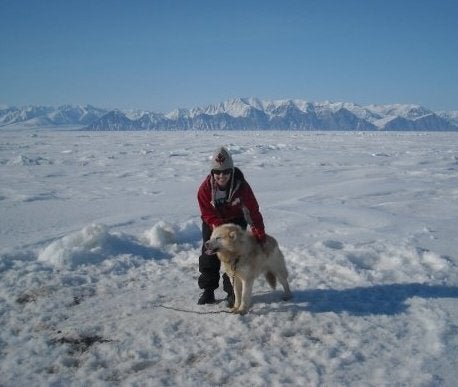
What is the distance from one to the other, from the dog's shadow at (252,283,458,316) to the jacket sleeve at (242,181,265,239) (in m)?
0.85

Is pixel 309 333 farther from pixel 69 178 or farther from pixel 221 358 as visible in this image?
pixel 69 178

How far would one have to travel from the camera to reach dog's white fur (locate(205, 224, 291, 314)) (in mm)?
4117

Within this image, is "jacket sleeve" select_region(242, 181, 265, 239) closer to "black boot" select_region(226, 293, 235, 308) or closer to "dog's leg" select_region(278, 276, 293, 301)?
"dog's leg" select_region(278, 276, 293, 301)

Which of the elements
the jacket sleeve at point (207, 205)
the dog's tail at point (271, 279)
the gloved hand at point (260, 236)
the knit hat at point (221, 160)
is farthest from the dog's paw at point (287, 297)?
the knit hat at point (221, 160)

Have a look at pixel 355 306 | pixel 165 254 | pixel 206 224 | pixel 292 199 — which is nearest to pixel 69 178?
pixel 292 199

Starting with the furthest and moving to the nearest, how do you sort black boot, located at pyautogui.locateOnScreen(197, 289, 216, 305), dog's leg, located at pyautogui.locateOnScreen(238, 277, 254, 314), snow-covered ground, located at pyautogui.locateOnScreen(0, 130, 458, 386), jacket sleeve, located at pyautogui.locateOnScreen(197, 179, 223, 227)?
black boot, located at pyautogui.locateOnScreen(197, 289, 216, 305) → jacket sleeve, located at pyautogui.locateOnScreen(197, 179, 223, 227) → dog's leg, located at pyautogui.locateOnScreen(238, 277, 254, 314) → snow-covered ground, located at pyautogui.locateOnScreen(0, 130, 458, 386)

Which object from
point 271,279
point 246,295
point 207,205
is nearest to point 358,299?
point 271,279

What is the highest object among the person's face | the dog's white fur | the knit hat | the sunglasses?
the knit hat

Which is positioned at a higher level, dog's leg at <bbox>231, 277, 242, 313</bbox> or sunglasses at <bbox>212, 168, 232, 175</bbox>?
sunglasses at <bbox>212, 168, 232, 175</bbox>

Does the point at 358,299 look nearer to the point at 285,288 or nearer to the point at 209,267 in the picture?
the point at 285,288

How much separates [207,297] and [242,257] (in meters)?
0.80

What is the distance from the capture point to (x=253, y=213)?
14.6 ft

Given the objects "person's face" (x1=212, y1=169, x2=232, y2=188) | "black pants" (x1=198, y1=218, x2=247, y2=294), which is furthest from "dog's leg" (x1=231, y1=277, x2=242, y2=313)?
"person's face" (x1=212, y1=169, x2=232, y2=188)

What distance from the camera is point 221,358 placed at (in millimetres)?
3492
